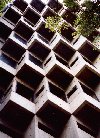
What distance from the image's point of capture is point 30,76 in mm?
16547

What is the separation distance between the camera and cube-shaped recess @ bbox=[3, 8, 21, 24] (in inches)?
1000

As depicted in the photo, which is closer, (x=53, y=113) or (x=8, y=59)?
(x=53, y=113)

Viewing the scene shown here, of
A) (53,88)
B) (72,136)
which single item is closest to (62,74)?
(53,88)

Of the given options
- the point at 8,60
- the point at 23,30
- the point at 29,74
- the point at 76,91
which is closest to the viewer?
the point at 76,91

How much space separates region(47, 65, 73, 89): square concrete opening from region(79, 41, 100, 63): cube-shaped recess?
495 centimetres

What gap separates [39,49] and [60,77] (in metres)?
4.64

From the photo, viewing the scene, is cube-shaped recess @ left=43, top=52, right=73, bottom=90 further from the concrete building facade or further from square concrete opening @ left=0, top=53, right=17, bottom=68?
square concrete opening @ left=0, top=53, right=17, bottom=68

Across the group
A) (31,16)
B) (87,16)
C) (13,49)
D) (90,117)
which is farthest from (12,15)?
(90,117)

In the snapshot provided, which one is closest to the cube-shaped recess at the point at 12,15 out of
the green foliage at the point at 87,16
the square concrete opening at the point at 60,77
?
the square concrete opening at the point at 60,77

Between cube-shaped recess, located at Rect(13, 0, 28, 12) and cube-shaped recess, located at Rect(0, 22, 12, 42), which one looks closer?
cube-shaped recess, located at Rect(0, 22, 12, 42)

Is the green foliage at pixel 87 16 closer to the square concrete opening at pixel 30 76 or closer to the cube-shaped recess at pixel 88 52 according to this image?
the square concrete opening at pixel 30 76

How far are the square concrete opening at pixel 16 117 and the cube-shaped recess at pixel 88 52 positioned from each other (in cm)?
1048

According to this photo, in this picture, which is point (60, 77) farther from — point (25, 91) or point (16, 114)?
point (16, 114)

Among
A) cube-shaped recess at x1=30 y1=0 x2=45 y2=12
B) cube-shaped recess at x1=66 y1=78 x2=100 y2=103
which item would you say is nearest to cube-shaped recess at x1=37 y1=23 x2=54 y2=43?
cube-shaped recess at x1=30 y1=0 x2=45 y2=12
